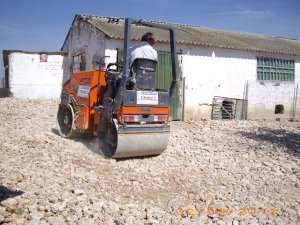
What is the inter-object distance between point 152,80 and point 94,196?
8.24ft

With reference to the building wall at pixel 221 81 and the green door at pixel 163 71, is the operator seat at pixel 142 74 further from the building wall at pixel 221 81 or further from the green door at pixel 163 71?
the green door at pixel 163 71

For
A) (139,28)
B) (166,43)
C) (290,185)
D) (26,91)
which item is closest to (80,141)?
(290,185)

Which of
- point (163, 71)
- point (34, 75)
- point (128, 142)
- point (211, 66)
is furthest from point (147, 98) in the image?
point (34, 75)

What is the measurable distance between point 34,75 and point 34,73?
96 millimetres

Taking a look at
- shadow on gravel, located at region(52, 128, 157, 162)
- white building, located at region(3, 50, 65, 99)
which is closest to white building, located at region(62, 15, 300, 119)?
white building, located at region(3, 50, 65, 99)

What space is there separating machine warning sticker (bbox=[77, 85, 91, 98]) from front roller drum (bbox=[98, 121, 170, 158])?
732 millimetres

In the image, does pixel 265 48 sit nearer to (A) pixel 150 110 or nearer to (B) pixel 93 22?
(B) pixel 93 22

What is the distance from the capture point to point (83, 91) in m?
6.77

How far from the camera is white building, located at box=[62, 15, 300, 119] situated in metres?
11.9

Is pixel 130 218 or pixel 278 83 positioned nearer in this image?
pixel 130 218

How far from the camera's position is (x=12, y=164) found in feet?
17.3

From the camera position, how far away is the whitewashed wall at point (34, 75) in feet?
50.0

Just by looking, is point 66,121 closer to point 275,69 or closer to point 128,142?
point 128,142

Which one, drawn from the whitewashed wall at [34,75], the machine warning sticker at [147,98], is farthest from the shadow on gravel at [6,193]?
the whitewashed wall at [34,75]
